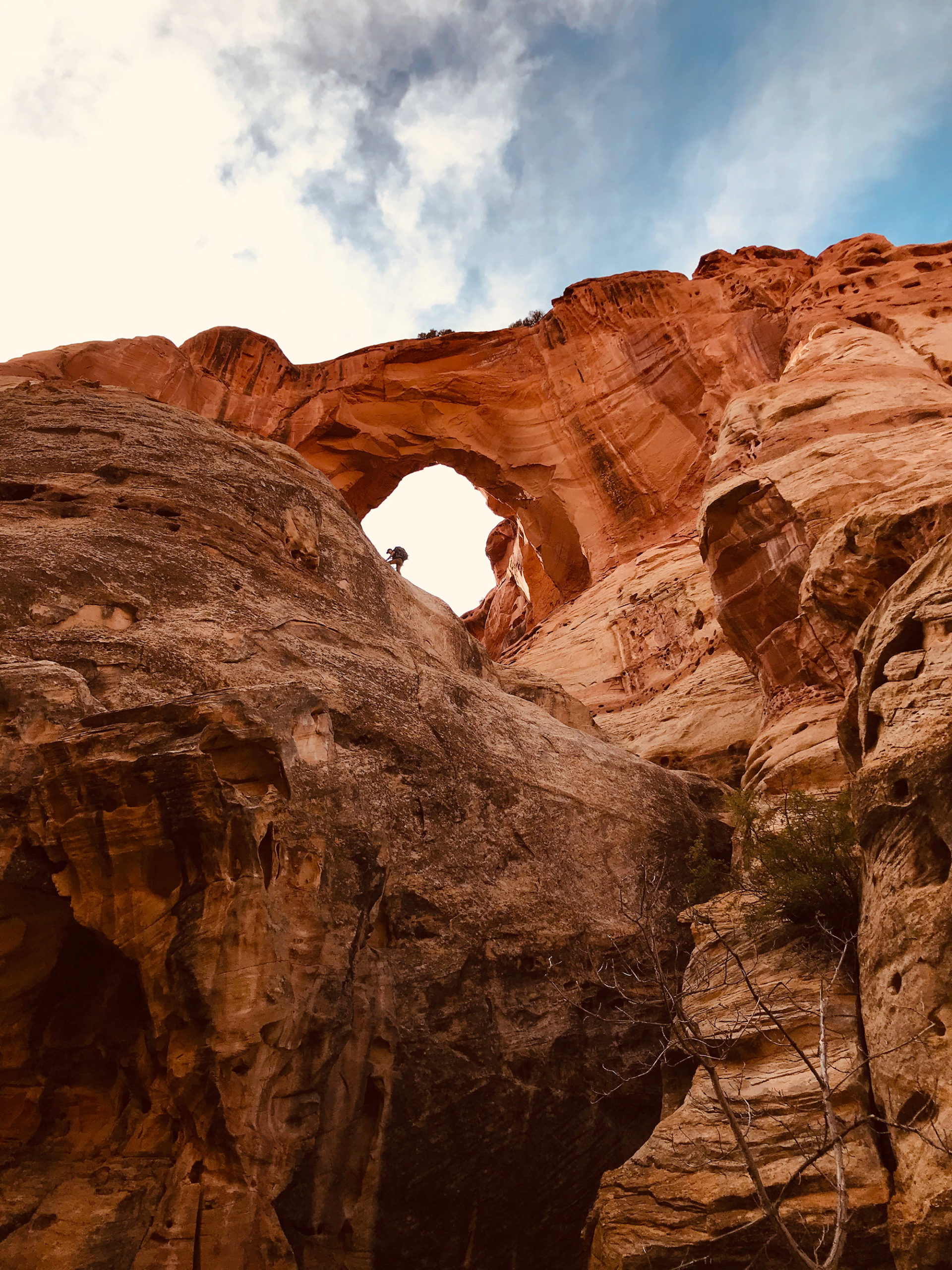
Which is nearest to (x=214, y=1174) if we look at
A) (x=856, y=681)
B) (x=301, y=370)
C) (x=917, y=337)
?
(x=856, y=681)

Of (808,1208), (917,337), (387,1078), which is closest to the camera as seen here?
(808,1208)

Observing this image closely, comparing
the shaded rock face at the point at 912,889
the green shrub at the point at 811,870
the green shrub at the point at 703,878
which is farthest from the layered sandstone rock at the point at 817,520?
the shaded rock face at the point at 912,889

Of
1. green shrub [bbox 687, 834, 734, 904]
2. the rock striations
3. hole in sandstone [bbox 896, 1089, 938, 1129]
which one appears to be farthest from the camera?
green shrub [bbox 687, 834, 734, 904]

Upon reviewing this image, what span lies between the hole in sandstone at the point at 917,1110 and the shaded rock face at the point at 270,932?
8.64ft

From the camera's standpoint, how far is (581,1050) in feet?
30.8

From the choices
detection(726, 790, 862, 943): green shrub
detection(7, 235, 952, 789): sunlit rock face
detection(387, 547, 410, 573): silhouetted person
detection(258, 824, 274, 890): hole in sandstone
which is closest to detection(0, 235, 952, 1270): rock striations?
detection(258, 824, 274, 890): hole in sandstone

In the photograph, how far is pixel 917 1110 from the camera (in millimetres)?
6438

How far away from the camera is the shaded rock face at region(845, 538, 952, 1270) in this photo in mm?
6039

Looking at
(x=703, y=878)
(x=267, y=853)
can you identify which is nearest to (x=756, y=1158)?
(x=267, y=853)

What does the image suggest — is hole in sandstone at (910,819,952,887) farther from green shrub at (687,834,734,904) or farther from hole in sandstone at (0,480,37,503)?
hole in sandstone at (0,480,37,503)

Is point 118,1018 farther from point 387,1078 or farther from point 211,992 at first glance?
point 387,1078

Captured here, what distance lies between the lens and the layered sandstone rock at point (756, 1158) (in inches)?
251

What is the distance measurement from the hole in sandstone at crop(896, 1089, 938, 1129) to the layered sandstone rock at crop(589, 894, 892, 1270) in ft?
0.90

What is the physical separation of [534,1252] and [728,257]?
33384 millimetres
